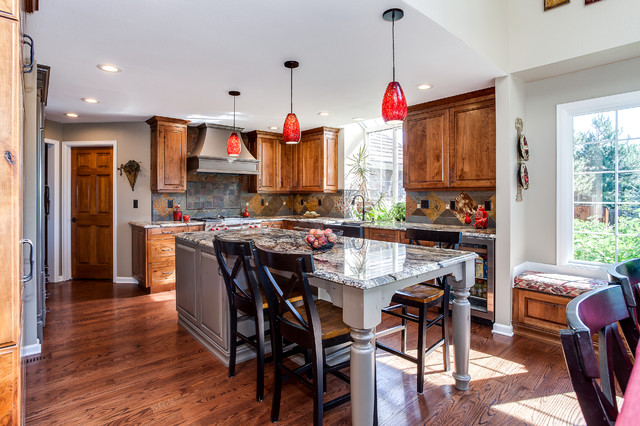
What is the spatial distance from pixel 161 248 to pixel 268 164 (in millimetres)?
2334

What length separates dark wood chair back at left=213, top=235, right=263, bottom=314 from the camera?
2.03m

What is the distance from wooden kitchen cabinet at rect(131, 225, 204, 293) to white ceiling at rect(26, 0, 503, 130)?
161 cm

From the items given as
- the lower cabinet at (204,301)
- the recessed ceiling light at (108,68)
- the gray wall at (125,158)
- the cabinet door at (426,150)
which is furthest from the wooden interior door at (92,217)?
the cabinet door at (426,150)

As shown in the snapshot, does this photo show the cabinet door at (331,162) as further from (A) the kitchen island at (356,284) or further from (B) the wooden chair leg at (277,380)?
(B) the wooden chair leg at (277,380)

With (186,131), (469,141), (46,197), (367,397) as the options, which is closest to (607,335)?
(367,397)

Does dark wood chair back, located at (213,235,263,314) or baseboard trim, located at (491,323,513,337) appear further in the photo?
baseboard trim, located at (491,323,513,337)

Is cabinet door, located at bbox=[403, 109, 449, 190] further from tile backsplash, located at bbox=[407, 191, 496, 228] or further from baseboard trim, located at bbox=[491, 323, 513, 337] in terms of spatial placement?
baseboard trim, located at bbox=[491, 323, 513, 337]

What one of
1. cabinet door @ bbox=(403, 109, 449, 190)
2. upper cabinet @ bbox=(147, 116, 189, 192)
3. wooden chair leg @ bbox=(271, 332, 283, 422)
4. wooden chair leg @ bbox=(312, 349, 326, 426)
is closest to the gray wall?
upper cabinet @ bbox=(147, 116, 189, 192)

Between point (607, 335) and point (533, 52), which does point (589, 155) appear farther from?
point (607, 335)

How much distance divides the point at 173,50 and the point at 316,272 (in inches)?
84.9

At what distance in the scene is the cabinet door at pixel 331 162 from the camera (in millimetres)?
5773

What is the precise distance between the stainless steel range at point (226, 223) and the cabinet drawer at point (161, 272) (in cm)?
72

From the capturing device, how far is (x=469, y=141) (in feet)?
12.3

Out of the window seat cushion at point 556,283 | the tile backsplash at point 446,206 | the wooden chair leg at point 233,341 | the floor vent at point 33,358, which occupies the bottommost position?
the floor vent at point 33,358
